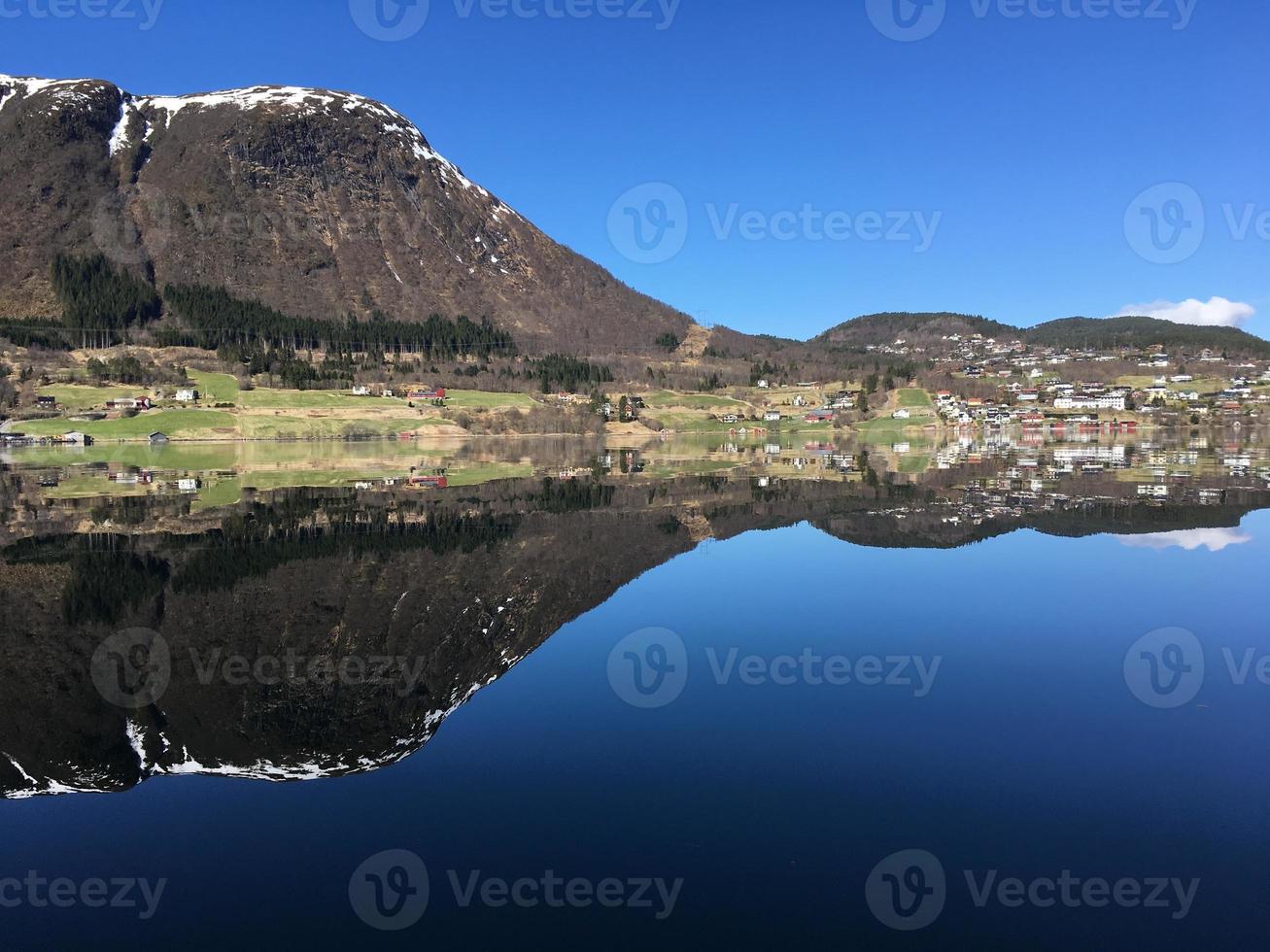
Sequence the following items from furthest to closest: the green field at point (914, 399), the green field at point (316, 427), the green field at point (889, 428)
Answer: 1. the green field at point (914, 399)
2. the green field at point (889, 428)
3. the green field at point (316, 427)

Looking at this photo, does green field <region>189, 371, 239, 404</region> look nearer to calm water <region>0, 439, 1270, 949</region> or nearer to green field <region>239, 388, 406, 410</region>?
green field <region>239, 388, 406, 410</region>

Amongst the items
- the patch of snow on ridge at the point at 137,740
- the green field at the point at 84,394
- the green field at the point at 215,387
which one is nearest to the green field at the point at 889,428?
the green field at the point at 215,387

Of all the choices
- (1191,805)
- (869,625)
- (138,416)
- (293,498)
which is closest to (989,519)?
(869,625)

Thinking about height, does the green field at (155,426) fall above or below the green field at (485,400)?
below

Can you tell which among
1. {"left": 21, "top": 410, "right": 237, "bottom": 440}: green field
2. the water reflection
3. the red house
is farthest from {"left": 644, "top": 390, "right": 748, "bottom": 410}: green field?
the water reflection

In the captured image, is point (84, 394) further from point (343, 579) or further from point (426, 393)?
point (343, 579)

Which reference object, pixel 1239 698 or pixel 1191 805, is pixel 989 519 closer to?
pixel 1239 698

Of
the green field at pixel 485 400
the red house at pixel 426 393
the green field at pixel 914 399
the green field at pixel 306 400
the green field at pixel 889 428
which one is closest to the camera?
the green field at pixel 306 400

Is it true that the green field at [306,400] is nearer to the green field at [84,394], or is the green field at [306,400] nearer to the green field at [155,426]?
the green field at [155,426]
